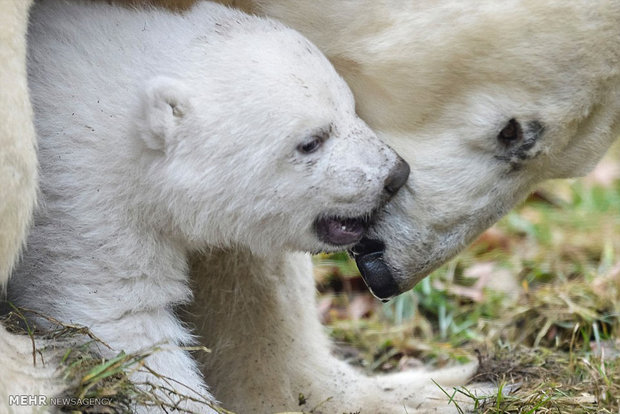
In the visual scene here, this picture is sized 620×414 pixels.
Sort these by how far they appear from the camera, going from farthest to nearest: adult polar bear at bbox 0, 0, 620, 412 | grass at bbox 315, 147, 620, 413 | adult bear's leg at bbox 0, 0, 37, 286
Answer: grass at bbox 315, 147, 620, 413
adult polar bear at bbox 0, 0, 620, 412
adult bear's leg at bbox 0, 0, 37, 286

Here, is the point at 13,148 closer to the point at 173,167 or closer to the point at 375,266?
the point at 173,167

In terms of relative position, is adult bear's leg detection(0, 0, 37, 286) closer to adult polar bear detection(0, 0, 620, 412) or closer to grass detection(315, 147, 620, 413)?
adult polar bear detection(0, 0, 620, 412)

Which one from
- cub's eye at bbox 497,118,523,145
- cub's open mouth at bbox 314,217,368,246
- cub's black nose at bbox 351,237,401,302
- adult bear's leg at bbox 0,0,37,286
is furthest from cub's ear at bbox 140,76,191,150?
cub's eye at bbox 497,118,523,145

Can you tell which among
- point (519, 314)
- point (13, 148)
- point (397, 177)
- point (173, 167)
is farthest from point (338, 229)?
point (519, 314)

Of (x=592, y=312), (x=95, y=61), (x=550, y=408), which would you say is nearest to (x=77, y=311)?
(x=95, y=61)

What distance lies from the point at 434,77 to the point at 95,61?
1.04 meters

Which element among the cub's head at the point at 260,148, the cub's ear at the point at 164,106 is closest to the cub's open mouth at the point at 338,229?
the cub's head at the point at 260,148

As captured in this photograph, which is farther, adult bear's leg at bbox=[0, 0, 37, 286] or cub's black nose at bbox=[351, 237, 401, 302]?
cub's black nose at bbox=[351, 237, 401, 302]

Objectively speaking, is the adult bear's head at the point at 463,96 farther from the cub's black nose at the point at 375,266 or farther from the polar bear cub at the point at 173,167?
the polar bear cub at the point at 173,167

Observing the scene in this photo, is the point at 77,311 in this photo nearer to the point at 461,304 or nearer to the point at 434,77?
the point at 434,77

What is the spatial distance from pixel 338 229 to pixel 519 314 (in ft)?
6.29

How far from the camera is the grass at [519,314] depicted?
3.88m

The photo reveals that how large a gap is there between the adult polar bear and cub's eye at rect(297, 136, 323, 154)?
1.32ft

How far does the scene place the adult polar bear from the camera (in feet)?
10.4
